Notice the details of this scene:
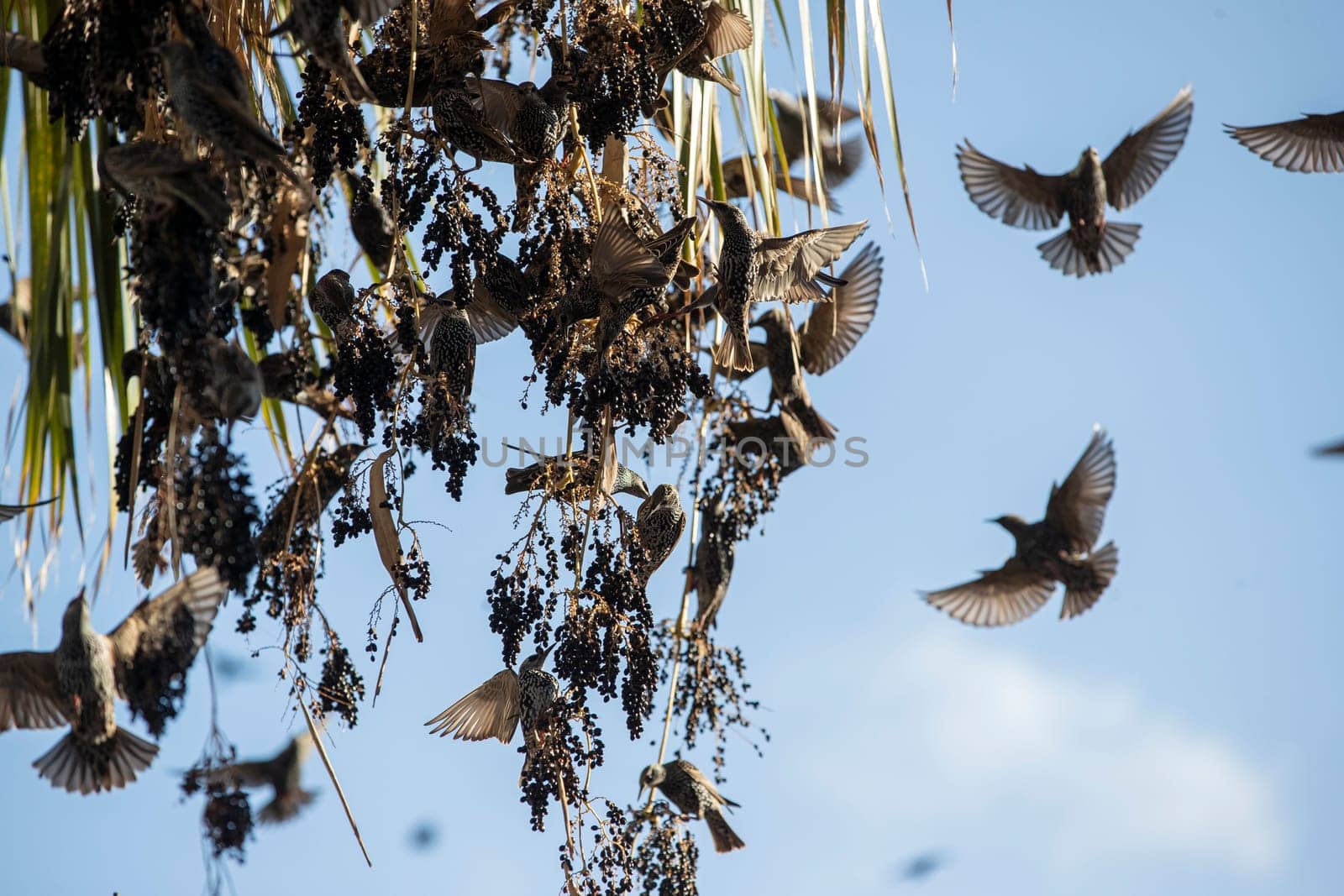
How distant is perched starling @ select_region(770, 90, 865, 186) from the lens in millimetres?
4820

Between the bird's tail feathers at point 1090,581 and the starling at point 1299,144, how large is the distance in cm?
135

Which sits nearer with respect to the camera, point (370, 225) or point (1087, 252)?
point (370, 225)

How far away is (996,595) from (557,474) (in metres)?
2.64

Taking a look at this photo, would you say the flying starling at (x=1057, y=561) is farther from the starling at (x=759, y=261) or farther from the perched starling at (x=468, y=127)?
the perched starling at (x=468, y=127)

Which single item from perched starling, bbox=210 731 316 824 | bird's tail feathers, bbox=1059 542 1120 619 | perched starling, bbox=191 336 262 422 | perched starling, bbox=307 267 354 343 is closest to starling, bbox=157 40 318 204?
perched starling, bbox=191 336 262 422

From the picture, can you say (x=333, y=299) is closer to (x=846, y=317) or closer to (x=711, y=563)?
(x=711, y=563)

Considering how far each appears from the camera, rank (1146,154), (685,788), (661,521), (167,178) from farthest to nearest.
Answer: (1146,154) < (685,788) < (661,521) < (167,178)

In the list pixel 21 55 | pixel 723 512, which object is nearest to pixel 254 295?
pixel 21 55

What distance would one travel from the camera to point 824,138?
17.8 ft

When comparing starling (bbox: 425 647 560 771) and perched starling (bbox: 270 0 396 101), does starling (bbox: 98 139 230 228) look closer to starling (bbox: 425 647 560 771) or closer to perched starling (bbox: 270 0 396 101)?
perched starling (bbox: 270 0 396 101)

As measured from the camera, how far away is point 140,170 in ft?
5.58

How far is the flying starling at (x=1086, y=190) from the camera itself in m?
5.12

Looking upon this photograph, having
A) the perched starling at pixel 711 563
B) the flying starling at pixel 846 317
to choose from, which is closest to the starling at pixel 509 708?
the perched starling at pixel 711 563

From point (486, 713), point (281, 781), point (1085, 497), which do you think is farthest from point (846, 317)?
point (281, 781)
